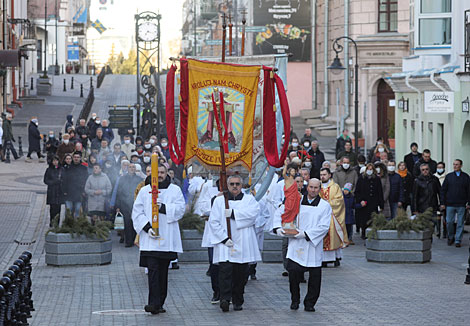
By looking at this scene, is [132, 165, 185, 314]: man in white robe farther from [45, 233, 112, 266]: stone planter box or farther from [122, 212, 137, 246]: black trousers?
[122, 212, 137, 246]: black trousers

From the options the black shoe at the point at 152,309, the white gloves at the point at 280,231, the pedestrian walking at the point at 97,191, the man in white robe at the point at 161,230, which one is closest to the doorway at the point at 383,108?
the pedestrian walking at the point at 97,191

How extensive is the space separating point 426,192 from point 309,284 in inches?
345

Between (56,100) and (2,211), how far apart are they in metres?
35.8

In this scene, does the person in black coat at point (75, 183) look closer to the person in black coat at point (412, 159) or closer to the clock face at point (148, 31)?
the person in black coat at point (412, 159)

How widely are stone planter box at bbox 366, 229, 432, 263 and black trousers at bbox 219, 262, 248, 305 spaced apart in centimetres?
511

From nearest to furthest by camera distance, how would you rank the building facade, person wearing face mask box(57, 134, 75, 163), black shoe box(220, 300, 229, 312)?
black shoe box(220, 300, 229, 312), the building facade, person wearing face mask box(57, 134, 75, 163)

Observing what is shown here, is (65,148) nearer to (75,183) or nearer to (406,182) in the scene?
(75,183)

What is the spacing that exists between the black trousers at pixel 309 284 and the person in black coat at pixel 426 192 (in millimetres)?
8515

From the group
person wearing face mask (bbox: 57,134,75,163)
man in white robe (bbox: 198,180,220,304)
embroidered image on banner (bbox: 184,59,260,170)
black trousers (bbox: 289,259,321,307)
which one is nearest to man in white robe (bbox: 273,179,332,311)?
black trousers (bbox: 289,259,321,307)

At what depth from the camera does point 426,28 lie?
98.3 ft

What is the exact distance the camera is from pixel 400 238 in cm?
1733

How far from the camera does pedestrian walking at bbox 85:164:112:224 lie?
69.8ft

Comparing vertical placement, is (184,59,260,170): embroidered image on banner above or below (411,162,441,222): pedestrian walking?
above

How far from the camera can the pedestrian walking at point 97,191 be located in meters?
21.3
